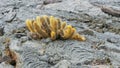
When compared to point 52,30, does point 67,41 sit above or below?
below

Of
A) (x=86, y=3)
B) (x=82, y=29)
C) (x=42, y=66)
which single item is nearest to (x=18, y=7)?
(x=86, y=3)

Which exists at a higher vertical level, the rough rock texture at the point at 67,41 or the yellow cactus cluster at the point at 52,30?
the yellow cactus cluster at the point at 52,30

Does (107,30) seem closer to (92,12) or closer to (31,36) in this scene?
(92,12)

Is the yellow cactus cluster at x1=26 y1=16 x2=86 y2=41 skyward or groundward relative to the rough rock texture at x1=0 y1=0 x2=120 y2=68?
skyward

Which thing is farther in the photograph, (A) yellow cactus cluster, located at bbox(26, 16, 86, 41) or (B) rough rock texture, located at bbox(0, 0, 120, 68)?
(A) yellow cactus cluster, located at bbox(26, 16, 86, 41)

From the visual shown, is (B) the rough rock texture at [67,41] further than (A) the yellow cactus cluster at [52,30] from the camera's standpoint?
No
